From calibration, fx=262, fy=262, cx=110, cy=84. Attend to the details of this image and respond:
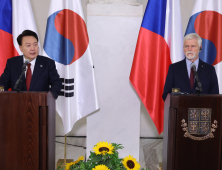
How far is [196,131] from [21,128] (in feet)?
4.22

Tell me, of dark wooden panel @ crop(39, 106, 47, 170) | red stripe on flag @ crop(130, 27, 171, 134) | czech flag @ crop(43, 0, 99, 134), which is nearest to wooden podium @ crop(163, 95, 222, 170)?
dark wooden panel @ crop(39, 106, 47, 170)

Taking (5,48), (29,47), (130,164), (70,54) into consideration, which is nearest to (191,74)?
(130,164)

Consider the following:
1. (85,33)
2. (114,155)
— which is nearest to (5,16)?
(85,33)

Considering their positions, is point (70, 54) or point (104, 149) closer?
point (104, 149)

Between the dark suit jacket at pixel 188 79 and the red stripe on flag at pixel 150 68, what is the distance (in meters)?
0.60

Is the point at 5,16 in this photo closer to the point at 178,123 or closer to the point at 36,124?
the point at 36,124

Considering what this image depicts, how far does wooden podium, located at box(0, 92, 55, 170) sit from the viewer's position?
6.21 ft

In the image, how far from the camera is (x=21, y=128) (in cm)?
191

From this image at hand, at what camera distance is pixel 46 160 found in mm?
2021

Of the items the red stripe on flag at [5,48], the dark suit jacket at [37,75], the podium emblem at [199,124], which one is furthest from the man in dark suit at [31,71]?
the podium emblem at [199,124]

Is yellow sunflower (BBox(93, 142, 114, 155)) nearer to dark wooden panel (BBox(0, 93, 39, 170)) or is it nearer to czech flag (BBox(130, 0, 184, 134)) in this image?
dark wooden panel (BBox(0, 93, 39, 170))

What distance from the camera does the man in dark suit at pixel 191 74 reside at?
2424 millimetres

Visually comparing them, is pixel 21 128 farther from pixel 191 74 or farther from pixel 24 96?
pixel 191 74

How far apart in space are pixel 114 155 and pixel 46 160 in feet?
2.13
